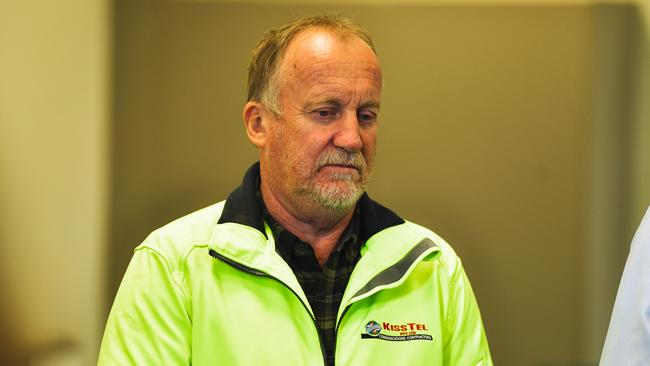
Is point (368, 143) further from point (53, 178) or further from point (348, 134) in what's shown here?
point (53, 178)

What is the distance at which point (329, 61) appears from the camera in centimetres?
180

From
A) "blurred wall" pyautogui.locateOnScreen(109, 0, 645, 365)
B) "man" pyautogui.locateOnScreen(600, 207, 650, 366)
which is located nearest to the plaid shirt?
"man" pyautogui.locateOnScreen(600, 207, 650, 366)

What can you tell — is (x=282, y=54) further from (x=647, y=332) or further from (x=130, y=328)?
(x=647, y=332)

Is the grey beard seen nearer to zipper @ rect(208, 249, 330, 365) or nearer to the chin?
the chin

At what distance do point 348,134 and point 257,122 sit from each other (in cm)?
23

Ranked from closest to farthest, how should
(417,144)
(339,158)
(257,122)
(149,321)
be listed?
(149,321)
(339,158)
(257,122)
(417,144)

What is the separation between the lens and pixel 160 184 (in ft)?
10.1

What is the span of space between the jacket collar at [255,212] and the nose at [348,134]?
17cm

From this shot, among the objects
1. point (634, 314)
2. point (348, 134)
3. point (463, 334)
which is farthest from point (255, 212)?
point (634, 314)

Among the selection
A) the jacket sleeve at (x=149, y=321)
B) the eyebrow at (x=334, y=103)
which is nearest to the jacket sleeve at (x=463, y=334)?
the eyebrow at (x=334, y=103)

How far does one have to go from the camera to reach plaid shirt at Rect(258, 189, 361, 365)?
1771mm

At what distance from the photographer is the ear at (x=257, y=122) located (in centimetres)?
190

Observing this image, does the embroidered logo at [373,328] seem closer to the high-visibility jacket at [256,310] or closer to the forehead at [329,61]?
the high-visibility jacket at [256,310]

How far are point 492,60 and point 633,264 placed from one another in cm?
181
